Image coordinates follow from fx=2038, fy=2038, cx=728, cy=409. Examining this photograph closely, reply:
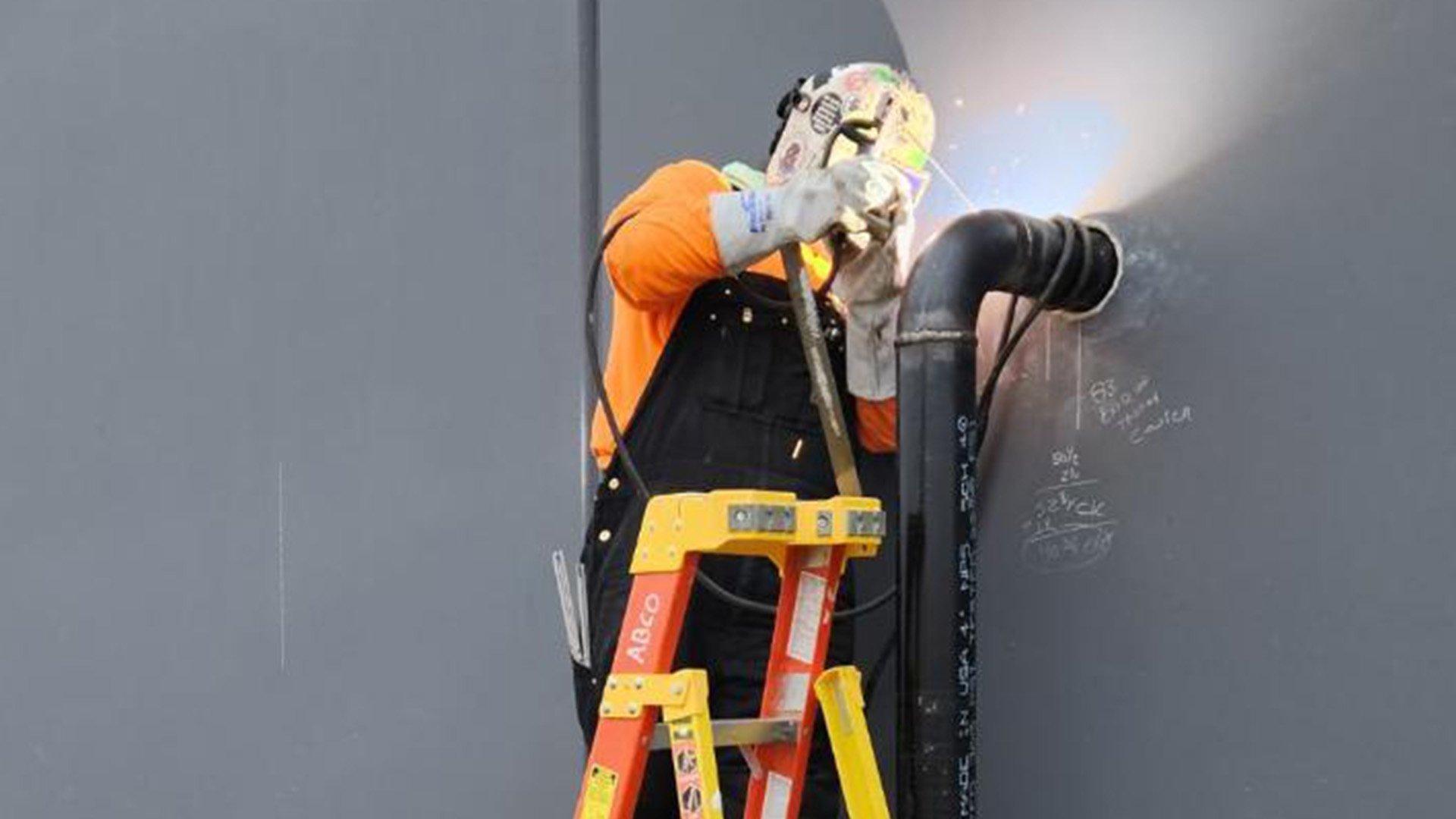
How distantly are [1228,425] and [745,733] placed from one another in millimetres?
900

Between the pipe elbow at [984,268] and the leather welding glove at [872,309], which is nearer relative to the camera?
the pipe elbow at [984,268]

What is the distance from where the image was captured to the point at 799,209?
3.12 meters

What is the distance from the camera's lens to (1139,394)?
3.35 m

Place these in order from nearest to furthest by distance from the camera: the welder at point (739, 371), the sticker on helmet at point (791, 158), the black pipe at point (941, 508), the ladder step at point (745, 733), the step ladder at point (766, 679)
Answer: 1. the step ladder at point (766, 679)
2. the ladder step at point (745, 733)
3. the black pipe at point (941, 508)
4. the welder at point (739, 371)
5. the sticker on helmet at point (791, 158)

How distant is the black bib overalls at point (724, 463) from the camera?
3385 millimetres

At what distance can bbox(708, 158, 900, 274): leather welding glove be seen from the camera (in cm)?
312

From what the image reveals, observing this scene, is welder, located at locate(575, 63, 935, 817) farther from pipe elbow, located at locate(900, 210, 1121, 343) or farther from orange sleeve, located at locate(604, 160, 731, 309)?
pipe elbow, located at locate(900, 210, 1121, 343)

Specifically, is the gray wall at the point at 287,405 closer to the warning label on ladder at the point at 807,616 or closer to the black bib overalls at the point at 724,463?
the black bib overalls at the point at 724,463

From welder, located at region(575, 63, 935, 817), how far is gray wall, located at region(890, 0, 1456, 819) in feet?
0.96

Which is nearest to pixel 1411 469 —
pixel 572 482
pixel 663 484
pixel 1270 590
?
pixel 1270 590

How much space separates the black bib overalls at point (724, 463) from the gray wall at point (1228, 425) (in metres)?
0.41

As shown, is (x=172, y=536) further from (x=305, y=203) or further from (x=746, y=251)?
(x=746, y=251)

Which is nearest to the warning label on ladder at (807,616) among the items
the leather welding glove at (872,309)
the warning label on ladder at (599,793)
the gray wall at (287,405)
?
the warning label on ladder at (599,793)

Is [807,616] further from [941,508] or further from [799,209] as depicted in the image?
[799,209]
